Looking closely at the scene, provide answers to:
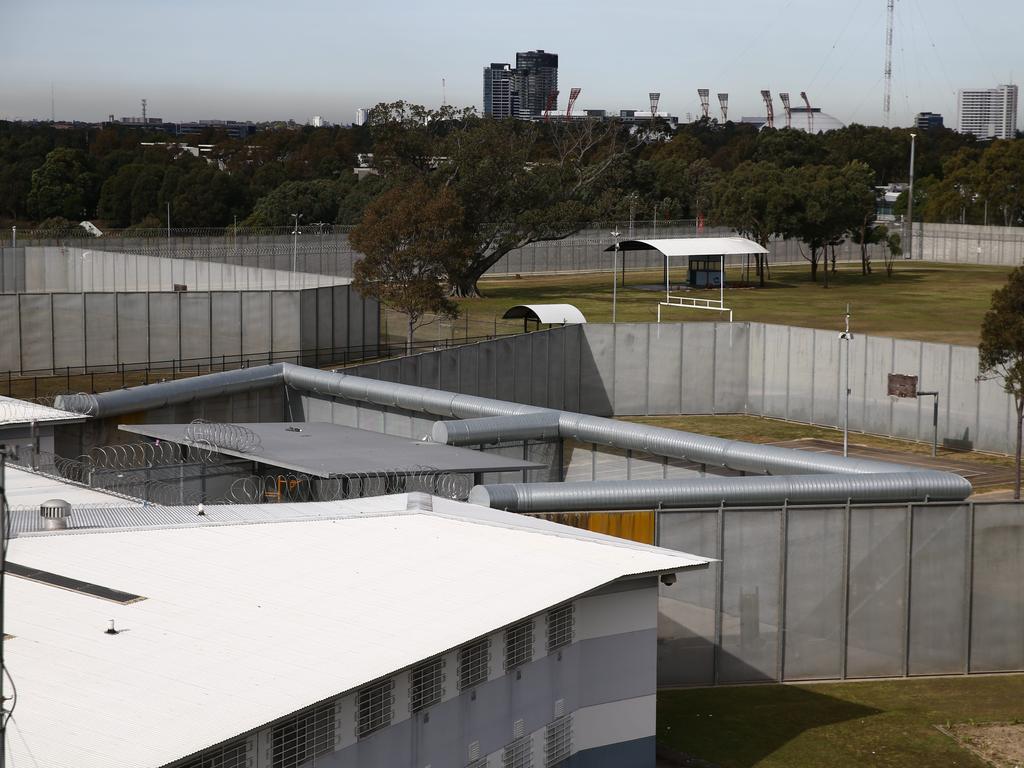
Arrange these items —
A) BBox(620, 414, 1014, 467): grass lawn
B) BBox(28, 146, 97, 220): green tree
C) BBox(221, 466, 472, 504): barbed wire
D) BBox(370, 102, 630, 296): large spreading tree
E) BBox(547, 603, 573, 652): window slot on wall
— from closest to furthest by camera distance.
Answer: BBox(547, 603, 573, 652): window slot on wall
BBox(221, 466, 472, 504): barbed wire
BBox(620, 414, 1014, 467): grass lawn
BBox(370, 102, 630, 296): large spreading tree
BBox(28, 146, 97, 220): green tree

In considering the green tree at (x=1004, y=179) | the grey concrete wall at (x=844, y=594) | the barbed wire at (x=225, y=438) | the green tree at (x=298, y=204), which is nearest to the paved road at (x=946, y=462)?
the grey concrete wall at (x=844, y=594)

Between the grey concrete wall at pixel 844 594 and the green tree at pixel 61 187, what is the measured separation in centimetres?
10880

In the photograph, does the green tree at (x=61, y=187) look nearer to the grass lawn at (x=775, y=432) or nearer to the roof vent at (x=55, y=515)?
the grass lawn at (x=775, y=432)

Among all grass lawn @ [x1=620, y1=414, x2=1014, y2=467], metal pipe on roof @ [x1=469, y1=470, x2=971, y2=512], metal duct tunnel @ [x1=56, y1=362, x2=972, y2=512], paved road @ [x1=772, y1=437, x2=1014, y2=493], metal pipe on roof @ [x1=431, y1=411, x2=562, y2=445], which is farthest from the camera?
grass lawn @ [x1=620, y1=414, x2=1014, y2=467]

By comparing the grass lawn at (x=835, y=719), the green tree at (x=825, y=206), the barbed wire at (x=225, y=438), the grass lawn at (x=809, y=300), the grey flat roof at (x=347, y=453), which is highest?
the green tree at (x=825, y=206)

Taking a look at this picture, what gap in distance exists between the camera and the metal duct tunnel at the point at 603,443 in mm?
24766

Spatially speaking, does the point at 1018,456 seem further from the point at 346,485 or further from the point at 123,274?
the point at 123,274

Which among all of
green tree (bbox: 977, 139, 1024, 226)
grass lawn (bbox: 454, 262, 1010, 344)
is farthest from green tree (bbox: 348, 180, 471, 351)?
green tree (bbox: 977, 139, 1024, 226)

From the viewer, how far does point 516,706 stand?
1909 cm

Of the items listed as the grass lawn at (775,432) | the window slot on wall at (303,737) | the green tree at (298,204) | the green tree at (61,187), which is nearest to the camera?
the window slot on wall at (303,737)

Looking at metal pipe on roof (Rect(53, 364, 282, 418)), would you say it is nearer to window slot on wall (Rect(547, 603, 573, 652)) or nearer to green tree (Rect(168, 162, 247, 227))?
window slot on wall (Rect(547, 603, 573, 652))

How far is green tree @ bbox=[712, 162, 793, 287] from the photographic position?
89.1m

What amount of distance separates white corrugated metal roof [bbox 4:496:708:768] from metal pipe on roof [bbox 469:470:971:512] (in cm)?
135

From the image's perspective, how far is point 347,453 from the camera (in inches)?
1163
